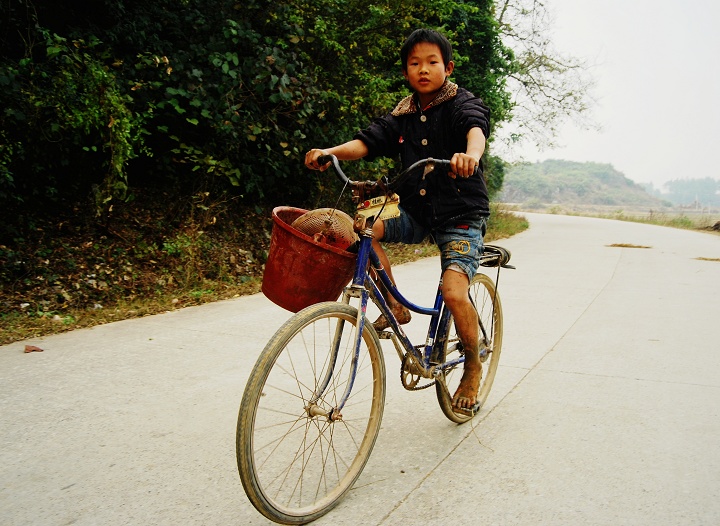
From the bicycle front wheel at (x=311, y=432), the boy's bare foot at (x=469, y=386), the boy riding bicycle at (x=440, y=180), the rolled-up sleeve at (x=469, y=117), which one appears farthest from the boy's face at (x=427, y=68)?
the boy's bare foot at (x=469, y=386)

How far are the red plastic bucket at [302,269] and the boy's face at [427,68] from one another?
41.4 inches

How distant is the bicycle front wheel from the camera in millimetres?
2131

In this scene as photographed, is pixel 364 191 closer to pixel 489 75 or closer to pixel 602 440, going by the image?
pixel 602 440

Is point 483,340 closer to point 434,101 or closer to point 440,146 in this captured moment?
point 440,146

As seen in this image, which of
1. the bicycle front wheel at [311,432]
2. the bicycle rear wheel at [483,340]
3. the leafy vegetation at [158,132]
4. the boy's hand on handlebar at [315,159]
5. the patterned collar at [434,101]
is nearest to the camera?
the bicycle front wheel at [311,432]

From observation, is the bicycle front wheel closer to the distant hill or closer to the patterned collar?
the patterned collar

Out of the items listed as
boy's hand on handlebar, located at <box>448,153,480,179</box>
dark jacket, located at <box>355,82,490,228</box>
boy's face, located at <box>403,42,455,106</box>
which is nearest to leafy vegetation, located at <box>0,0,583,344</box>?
dark jacket, located at <box>355,82,490,228</box>

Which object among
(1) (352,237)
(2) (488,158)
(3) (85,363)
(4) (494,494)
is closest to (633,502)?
(4) (494,494)

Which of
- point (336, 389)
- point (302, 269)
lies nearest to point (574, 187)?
point (336, 389)

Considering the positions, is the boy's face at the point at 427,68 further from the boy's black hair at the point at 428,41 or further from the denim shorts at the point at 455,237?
the denim shorts at the point at 455,237

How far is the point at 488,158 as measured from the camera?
763 inches

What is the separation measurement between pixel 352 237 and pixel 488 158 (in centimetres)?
1752

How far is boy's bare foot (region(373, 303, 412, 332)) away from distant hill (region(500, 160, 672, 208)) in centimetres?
9126

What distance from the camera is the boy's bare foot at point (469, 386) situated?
10.6 ft
